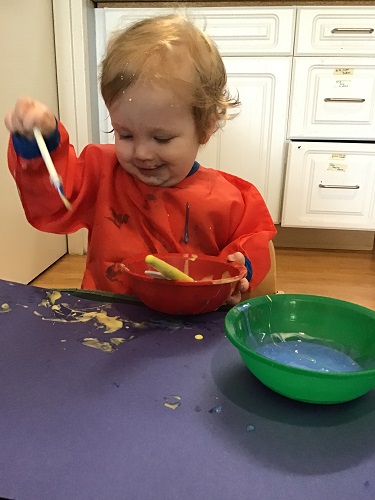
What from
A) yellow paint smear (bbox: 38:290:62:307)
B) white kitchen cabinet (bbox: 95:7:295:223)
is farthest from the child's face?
white kitchen cabinet (bbox: 95:7:295:223)

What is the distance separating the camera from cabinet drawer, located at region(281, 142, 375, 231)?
6.29 feet

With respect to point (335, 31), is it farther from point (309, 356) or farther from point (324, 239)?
point (309, 356)

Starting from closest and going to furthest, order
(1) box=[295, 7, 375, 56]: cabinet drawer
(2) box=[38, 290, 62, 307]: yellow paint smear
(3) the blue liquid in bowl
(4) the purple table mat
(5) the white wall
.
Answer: (4) the purple table mat < (3) the blue liquid in bowl < (2) box=[38, 290, 62, 307]: yellow paint smear < (5) the white wall < (1) box=[295, 7, 375, 56]: cabinet drawer

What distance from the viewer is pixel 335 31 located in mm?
1799

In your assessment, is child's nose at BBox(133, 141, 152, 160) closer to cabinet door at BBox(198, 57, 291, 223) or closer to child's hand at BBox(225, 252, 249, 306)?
child's hand at BBox(225, 252, 249, 306)

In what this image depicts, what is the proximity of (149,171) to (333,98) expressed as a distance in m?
1.37

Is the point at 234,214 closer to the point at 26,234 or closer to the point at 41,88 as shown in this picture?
the point at 26,234

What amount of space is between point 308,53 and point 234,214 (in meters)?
1.29

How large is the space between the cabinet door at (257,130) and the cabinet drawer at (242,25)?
0.13ft

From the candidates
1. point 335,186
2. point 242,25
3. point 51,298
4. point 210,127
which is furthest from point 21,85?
point 335,186

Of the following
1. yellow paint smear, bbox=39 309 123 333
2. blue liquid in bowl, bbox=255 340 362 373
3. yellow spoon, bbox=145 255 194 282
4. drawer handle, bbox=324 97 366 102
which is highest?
drawer handle, bbox=324 97 366 102

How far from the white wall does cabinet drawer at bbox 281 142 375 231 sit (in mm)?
960

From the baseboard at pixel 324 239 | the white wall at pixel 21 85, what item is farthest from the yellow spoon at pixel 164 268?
the baseboard at pixel 324 239

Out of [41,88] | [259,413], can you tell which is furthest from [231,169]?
[259,413]
